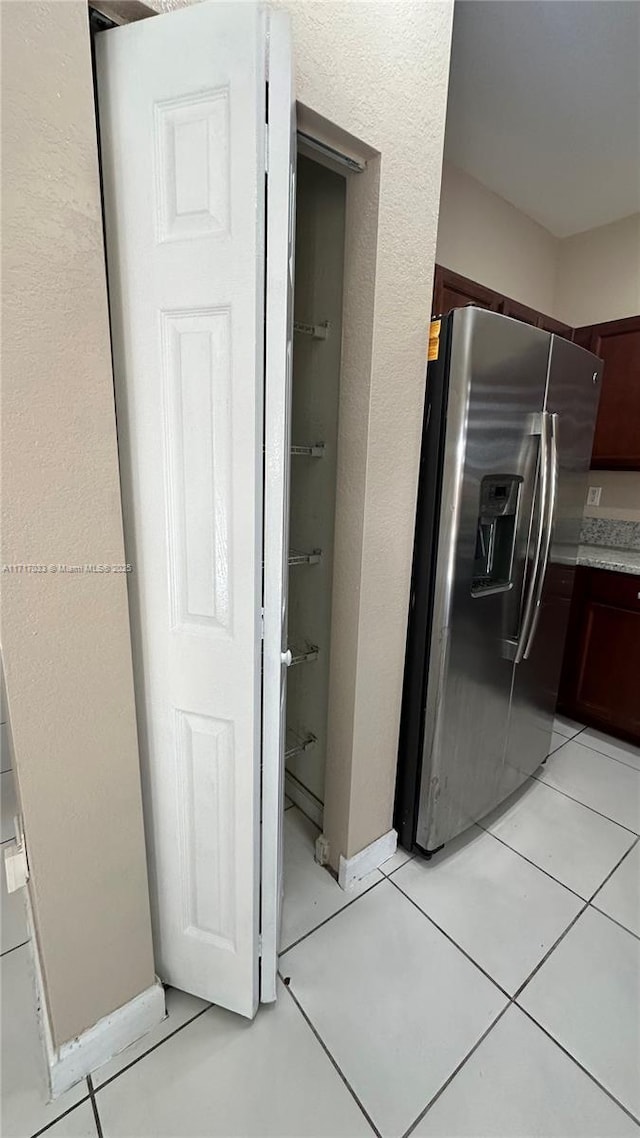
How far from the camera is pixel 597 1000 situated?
1.28 m

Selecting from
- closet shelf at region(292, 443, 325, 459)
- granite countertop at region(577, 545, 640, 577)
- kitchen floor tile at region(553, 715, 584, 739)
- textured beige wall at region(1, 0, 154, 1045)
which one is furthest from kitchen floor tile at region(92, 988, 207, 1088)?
granite countertop at region(577, 545, 640, 577)

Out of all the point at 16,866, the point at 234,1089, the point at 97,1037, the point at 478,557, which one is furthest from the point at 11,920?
the point at 478,557

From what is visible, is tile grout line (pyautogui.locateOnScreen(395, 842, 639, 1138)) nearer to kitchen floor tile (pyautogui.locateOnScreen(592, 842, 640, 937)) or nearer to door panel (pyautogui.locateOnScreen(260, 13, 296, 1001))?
kitchen floor tile (pyautogui.locateOnScreen(592, 842, 640, 937))

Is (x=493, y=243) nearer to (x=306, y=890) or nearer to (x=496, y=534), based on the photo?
(x=496, y=534)

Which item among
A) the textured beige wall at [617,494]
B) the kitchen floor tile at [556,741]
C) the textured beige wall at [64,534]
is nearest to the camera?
the textured beige wall at [64,534]

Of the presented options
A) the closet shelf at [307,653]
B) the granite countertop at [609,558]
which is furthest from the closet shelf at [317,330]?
the granite countertop at [609,558]

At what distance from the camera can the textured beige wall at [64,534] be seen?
0.73 meters

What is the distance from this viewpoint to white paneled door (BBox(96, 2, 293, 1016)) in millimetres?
785

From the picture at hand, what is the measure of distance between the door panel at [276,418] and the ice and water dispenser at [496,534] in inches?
32.5

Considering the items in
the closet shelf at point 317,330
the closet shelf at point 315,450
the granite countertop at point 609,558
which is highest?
the closet shelf at point 317,330

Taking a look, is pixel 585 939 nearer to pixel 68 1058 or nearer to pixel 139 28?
pixel 68 1058

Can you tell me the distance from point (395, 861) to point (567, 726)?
148 centimetres

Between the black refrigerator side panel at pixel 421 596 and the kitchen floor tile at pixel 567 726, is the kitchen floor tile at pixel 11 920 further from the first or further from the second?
the kitchen floor tile at pixel 567 726

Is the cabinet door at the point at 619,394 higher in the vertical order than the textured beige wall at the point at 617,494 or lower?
higher
